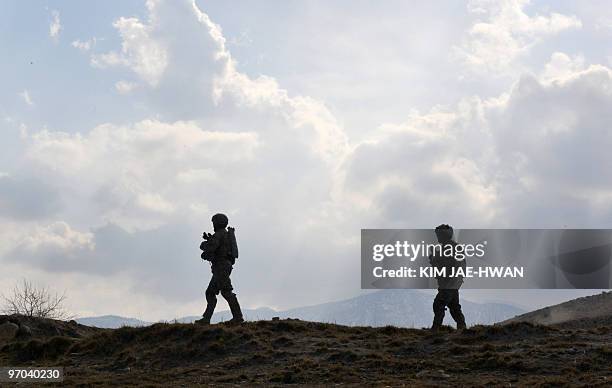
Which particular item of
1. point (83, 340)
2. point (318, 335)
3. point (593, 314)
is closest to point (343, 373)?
point (318, 335)

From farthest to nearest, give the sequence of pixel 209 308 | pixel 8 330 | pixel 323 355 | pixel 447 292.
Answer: pixel 8 330 < pixel 209 308 < pixel 447 292 < pixel 323 355

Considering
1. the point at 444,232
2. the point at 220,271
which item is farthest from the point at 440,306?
the point at 220,271

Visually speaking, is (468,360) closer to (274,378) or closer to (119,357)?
(274,378)

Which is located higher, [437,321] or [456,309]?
[456,309]

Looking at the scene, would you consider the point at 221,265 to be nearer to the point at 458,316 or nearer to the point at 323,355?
the point at 323,355

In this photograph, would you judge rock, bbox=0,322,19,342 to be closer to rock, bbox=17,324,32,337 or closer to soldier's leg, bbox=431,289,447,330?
rock, bbox=17,324,32,337

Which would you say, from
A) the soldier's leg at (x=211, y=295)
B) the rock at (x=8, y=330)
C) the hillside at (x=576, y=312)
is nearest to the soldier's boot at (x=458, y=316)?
the soldier's leg at (x=211, y=295)

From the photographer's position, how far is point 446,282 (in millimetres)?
24125

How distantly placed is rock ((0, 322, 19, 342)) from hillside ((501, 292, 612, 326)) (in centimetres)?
2317

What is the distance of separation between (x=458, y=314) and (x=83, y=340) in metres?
11.3

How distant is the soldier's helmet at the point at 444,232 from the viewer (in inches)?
973

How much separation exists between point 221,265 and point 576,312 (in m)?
26.4

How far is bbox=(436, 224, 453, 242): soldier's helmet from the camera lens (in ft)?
81.1

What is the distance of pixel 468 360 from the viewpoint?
1842 centimetres
